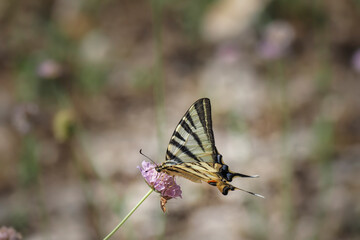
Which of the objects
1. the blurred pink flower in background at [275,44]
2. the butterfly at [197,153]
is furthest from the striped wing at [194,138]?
the blurred pink flower in background at [275,44]

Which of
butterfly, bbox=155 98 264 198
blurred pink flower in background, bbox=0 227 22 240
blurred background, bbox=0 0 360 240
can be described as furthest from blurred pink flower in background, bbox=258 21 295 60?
blurred pink flower in background, bbox=0 227 22 240

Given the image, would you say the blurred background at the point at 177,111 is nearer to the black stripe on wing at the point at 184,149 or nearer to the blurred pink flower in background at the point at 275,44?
the blurred pink flower in background at the point at 275,44

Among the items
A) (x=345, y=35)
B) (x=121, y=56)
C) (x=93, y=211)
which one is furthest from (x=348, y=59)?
(x=93, y=211)

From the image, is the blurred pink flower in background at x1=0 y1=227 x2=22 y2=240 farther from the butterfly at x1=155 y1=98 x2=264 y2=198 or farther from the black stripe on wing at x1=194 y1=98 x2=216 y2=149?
the black stripe on wing at x1=194 y1=98 x2=216 y2=149

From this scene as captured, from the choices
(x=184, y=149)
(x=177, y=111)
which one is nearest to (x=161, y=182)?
(x=184, y=149)

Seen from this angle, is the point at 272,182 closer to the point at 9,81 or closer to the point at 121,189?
the point at 121,189

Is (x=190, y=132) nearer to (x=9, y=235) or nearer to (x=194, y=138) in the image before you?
(x=194, y=138)
